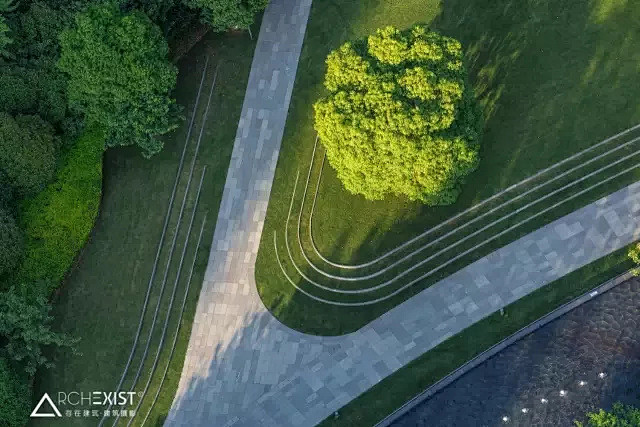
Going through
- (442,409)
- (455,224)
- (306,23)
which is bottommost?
(442,409)

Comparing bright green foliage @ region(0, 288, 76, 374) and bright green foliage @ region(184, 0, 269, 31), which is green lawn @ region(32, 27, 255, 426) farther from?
bright green foliage @ region(184, 0, 269, 31)

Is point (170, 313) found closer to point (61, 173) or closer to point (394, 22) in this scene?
point (61, 173)

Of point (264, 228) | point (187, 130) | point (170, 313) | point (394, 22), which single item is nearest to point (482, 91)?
point (394, 22)

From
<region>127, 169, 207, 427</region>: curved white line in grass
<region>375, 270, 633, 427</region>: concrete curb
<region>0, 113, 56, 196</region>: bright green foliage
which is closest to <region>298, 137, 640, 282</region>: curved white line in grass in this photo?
<region>375, 270, 633, 427</region>: concrete curb

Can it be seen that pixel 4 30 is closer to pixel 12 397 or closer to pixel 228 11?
pixel 228 11

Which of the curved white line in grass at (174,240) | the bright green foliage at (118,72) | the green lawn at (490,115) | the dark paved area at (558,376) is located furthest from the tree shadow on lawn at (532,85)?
the bright green foliage at (118,72)
